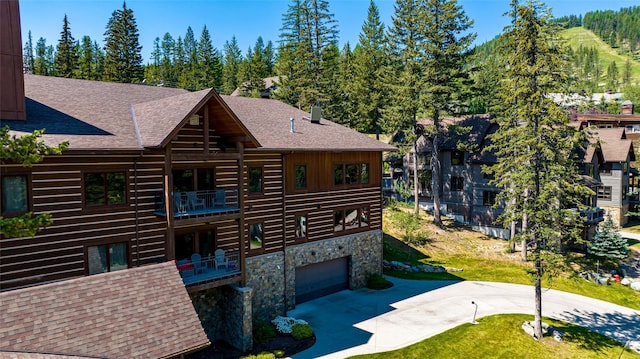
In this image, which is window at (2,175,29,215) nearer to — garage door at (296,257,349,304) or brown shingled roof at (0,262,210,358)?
brown shingled roof at (0,262,210,358)

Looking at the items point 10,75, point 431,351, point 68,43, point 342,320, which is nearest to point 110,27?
point 68,43

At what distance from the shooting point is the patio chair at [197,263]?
18641 mm

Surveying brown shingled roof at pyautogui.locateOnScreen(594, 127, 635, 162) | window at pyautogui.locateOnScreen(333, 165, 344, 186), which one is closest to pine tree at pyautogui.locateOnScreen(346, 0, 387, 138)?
brown shingled roof at pyautogui.locateOnScreen(594, 127, 635, 162)

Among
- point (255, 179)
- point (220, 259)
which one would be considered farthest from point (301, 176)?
point (220, 259)

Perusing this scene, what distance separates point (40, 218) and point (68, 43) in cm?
6690

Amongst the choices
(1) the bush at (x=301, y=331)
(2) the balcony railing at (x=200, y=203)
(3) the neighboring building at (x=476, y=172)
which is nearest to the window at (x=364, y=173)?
(2) the balcony railing at (x=200, y=203)

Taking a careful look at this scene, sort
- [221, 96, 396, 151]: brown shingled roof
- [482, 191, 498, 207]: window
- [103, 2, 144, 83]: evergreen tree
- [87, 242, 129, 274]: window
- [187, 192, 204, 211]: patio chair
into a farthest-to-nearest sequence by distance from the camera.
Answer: [103, 2, 144, 83]: evergreen tree < [482, 191, 498, 207]: window < [221, 96, 396, 151]: brown shingled roof < [187, 192, 204, 211]: patio chair < [87, 242, 129, 274]: window

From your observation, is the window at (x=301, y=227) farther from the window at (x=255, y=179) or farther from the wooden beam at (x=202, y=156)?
the wooden beam at (x=202, y=156)

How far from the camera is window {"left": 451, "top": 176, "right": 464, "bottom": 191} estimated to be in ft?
145

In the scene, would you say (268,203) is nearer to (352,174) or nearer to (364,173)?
(352,174)

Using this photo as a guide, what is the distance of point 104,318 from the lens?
1218 centimetres

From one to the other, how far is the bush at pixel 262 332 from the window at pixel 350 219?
7.53m

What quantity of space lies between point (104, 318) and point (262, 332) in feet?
29.0

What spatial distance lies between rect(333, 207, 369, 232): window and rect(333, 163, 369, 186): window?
1.74 m
